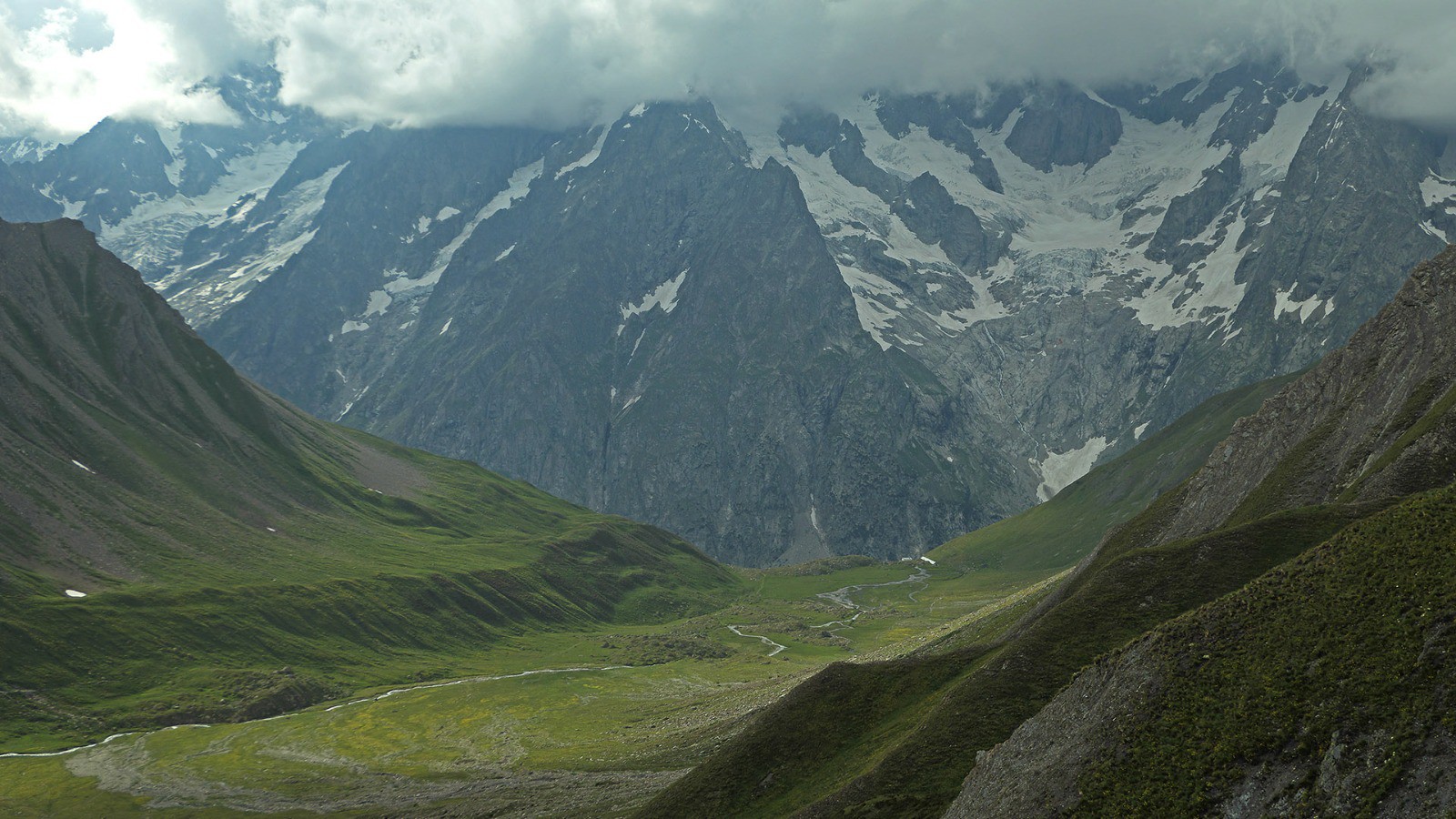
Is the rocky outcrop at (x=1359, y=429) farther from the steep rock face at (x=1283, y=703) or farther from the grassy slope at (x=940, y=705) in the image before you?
the steep rock face at (x=1283, y=703)

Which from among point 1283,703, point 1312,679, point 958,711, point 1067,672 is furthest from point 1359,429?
point 1283,703

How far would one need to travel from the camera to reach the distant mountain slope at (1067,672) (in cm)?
4406

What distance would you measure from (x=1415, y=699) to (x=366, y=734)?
15418 centimetres

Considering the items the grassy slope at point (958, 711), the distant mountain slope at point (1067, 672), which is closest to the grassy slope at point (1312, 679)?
the distant mountain slope at point (1067, 672)

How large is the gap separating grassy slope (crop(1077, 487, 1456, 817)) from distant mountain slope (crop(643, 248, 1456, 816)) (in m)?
0.22

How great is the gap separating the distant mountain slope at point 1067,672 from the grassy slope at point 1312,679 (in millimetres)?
222

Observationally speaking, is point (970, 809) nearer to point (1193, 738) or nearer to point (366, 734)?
point (1193, 738)

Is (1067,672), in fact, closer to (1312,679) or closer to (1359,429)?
(1312,679)

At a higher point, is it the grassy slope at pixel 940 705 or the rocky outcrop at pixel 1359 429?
the rocky outcrop at pixel 1359 429

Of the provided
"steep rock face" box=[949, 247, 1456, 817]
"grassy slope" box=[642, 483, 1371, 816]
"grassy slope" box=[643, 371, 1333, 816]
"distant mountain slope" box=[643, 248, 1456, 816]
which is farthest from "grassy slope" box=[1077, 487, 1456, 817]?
"grassy slope" box=[643, 371, 1333, 816]

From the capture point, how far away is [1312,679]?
38219mm

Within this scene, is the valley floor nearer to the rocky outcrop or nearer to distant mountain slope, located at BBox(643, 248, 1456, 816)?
distant mountain slope, located at BBox(643, 248, 1456, 816)

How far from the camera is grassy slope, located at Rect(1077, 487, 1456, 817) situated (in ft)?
113

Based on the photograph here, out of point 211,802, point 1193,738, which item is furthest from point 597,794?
point 1193,738
